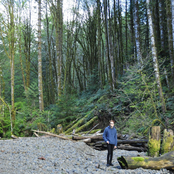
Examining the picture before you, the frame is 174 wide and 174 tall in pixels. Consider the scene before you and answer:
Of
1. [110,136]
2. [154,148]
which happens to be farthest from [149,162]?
[110,136]

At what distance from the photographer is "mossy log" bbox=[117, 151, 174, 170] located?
4793mm

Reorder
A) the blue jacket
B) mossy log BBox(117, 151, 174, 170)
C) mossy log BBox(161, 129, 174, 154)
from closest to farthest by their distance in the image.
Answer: mossy log BBox(117, 151, 174, 170) < the blue jacket < mossy log BBox(161, 129, 174, 154)

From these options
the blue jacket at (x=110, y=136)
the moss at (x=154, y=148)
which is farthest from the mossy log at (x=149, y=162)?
the moss at (x=154, y=148)

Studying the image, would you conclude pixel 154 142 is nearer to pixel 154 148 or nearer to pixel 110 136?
pixel 154 148

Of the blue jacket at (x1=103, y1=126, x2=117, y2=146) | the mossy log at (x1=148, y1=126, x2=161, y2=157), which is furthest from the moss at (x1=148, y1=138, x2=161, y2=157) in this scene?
the blue jacket at (x1=103, y1=126, x2=117, y2=146)

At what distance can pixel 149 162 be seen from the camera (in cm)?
495

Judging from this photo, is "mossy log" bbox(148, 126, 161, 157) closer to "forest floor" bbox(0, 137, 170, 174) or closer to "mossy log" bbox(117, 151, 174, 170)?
"mossy log" bbox(117, 151, 174, 170)

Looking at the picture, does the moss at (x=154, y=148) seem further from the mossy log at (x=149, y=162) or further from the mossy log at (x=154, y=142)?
the mossy log at (x=149, y=162)

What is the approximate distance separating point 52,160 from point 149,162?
291 centimetres

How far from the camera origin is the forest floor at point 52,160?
467 cm

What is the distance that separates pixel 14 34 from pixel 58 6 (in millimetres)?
6292

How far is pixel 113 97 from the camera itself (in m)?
12.9

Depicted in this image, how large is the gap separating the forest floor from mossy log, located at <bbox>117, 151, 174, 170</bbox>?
0.13m

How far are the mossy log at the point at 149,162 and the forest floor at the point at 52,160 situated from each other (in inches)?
5.3
